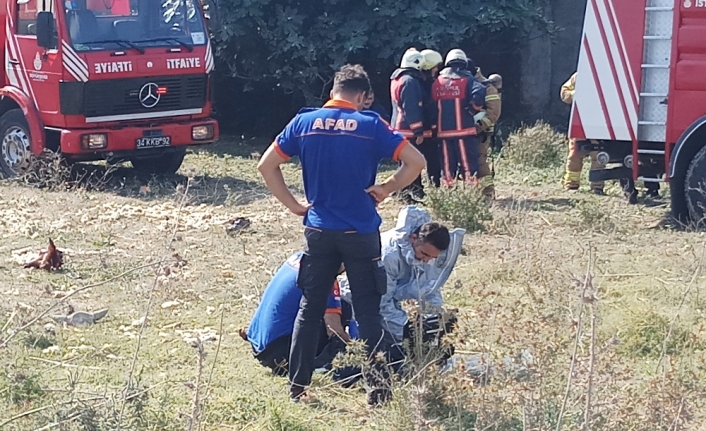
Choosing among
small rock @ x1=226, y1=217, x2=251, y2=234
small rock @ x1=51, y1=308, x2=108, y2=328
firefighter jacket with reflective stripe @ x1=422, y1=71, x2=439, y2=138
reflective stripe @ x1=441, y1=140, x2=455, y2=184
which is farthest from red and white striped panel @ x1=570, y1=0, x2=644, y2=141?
small rock @ x1=51, y1=308, x2=108, y2=328

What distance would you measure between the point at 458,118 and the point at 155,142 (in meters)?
3.41

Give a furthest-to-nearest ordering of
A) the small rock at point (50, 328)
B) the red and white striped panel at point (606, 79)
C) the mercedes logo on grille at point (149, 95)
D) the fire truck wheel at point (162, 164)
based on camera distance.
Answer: the fire truck wheel at point (162, 164) → the mercedes logo on grille at point (149, 95) → the red and white striped panel at point (606, 79) → the small rock at point (50, 328)

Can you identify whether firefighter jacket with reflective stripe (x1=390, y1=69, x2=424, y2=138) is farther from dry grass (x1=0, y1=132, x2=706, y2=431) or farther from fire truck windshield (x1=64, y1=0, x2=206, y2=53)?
fire truck windshield (x1=64, y1=0, x2=206, y2=53)

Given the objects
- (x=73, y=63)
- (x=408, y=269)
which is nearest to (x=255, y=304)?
(x=408, y=269)

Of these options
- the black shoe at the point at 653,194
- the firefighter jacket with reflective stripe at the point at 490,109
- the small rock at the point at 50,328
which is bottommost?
the black shoe at the point at 653,194

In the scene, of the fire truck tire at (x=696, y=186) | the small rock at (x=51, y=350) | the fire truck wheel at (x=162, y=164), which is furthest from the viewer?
the fire truck wheel at (x=162, y=164)

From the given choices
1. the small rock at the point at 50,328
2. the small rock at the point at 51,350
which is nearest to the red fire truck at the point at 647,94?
the small rock at the point at 50,328

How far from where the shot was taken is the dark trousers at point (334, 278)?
5.18 m

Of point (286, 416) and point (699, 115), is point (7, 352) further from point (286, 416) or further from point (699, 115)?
point (699, 115)

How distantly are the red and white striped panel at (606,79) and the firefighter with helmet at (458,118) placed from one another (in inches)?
42.4

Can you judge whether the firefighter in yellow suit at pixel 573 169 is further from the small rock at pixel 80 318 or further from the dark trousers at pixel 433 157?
the small rock at pixel 80 318

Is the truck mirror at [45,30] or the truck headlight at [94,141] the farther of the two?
the truck headlight at [94,141]

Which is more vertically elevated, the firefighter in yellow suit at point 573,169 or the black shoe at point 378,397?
the black shoe at point 378,397

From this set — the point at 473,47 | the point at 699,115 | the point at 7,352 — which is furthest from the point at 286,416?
the point at 473,47
